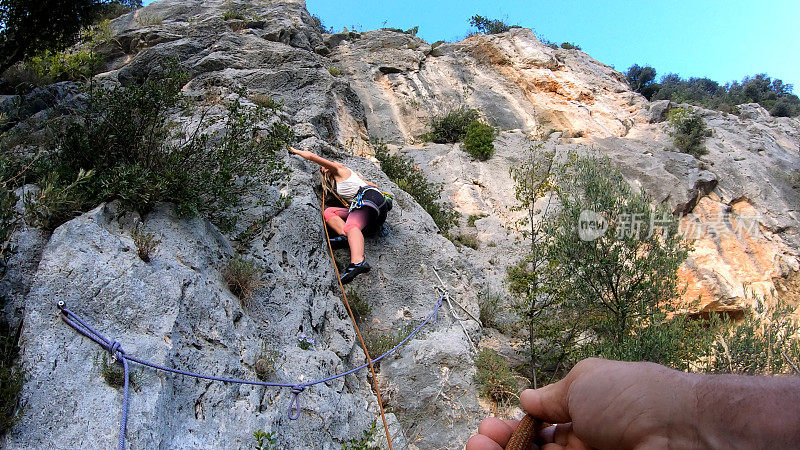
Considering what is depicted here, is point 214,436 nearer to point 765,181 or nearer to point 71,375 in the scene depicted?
point 71,375

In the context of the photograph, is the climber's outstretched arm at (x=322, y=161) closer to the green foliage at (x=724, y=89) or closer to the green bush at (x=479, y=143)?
the green bush at (x=479, y=143)

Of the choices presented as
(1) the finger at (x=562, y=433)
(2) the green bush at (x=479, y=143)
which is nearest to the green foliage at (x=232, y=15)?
(2) the green bush at (x=479, y=143)

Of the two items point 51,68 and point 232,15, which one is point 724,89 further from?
point 51,68

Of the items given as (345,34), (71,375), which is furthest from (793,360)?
(345,34)

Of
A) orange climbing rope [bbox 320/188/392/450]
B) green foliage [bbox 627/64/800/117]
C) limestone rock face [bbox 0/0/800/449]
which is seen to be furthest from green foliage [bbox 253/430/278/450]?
green foliage [bbox 627/64/800/117]

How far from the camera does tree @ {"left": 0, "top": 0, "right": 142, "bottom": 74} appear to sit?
856 centimetres

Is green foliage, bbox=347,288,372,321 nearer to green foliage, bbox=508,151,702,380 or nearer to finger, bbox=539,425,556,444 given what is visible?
green foliage, bbox=508,151,702,380

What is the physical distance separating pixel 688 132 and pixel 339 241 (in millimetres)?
16619

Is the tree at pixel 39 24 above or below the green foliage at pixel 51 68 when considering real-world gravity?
above

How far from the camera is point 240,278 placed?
18.2 ft

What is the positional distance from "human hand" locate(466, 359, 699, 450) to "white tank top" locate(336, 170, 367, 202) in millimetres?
6123

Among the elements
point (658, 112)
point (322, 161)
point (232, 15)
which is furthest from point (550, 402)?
point (658, 112)

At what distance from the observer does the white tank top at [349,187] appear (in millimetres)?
8102

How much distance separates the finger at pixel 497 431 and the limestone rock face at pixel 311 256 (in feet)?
8.01
